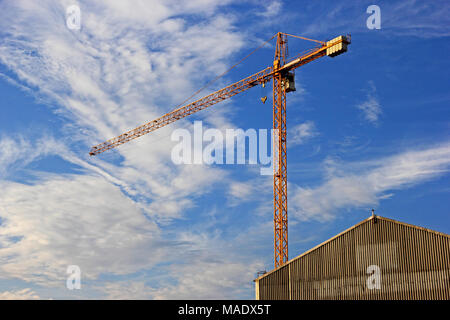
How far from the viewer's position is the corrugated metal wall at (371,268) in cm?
4028

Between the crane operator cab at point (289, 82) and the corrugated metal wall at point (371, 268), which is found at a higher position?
the crane operator cab at point (289, 82)

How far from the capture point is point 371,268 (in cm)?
4319

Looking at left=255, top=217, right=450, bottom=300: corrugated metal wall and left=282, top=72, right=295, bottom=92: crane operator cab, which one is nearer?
left=255, top=217, right=450, bottom=300: corrugated metal wall

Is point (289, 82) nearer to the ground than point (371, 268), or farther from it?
farther from it

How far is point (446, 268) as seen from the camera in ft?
130

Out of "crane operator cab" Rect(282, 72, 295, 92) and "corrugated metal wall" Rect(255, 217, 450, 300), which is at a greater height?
"crane operator cab" Rect(282, 72, 295, 92)

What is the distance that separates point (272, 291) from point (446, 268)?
648 inches

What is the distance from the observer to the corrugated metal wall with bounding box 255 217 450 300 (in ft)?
132

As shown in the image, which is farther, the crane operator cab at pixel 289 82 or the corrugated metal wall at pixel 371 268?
the crane operator cab at pixel 289 82

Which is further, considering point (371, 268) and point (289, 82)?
point (289, 82)
